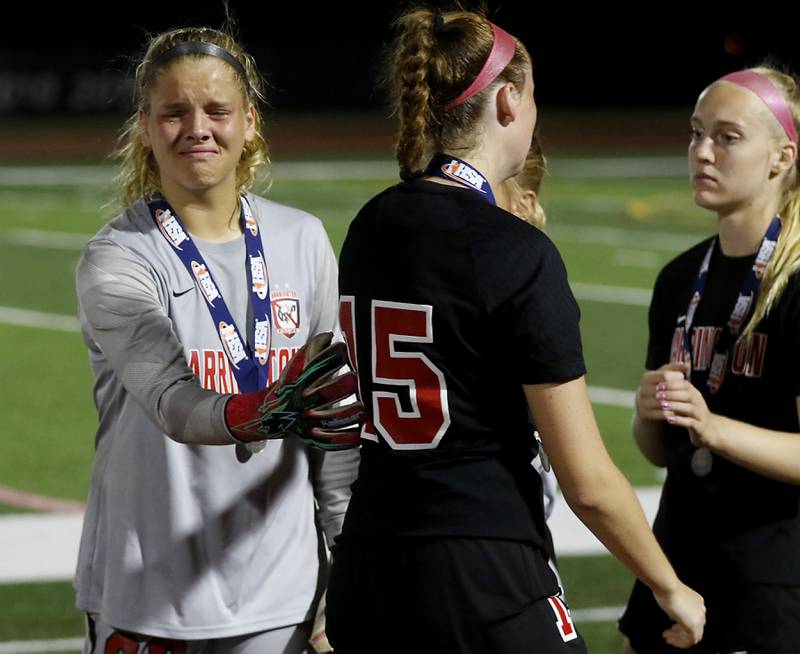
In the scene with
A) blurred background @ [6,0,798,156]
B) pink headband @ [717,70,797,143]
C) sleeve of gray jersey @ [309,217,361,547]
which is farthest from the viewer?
blurred background @ [6,0,798,156]

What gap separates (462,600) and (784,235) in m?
1.46

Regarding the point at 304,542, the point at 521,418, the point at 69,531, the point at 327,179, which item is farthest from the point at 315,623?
the point at 327,179

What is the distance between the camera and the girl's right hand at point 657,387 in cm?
329

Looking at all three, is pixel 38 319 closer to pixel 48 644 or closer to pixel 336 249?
pixel 336 249

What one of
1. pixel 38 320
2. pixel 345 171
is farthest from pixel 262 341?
pixel 345 171

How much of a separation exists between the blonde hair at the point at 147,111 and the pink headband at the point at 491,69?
0.78 m

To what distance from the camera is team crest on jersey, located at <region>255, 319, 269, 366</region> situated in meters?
3.28

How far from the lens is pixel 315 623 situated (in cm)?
339

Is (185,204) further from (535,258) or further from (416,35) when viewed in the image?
(535,258)

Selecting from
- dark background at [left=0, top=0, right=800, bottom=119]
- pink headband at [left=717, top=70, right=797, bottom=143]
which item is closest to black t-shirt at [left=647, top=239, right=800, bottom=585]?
pink headband at [left=717, top=70, right=797, bottom=143]

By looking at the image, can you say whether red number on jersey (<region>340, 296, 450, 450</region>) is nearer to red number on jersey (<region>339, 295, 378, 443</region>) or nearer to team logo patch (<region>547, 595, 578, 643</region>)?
red number on jersey (<region>339, 295, 378, 443</region>)

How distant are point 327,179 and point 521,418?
22701 mm

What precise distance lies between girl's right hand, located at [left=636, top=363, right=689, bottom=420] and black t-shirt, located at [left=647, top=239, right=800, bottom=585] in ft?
0.76

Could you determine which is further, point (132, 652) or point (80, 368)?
point (80, 368)
